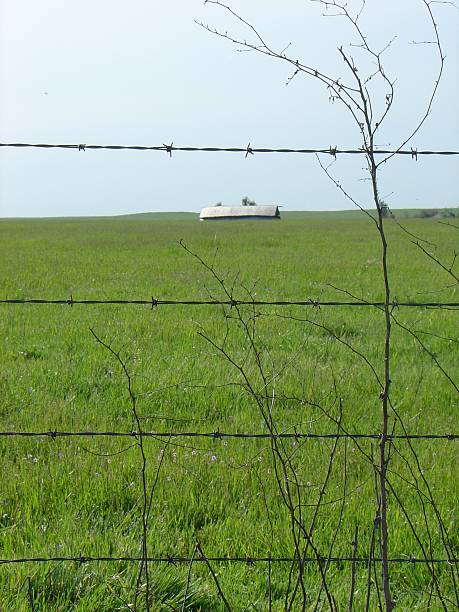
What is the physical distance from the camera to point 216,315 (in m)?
9.27

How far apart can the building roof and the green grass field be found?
294 feet

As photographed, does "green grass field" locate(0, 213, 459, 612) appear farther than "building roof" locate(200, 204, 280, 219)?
No

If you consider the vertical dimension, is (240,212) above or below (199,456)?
above

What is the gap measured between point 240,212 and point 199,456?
3962 inches

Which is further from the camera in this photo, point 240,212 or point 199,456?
point 240,212

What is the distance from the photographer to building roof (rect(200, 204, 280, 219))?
324 ft

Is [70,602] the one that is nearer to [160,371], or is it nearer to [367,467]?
[367,467]

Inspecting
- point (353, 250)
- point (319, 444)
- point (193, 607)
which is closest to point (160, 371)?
point (319, 444)

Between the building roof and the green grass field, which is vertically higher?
the building roof

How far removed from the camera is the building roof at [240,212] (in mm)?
98688

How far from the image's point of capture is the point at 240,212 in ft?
341

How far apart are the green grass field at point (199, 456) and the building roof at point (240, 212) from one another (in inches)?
3523

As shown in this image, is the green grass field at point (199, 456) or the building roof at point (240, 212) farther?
the building roof at point (240, 212)

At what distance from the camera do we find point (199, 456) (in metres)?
4.24
